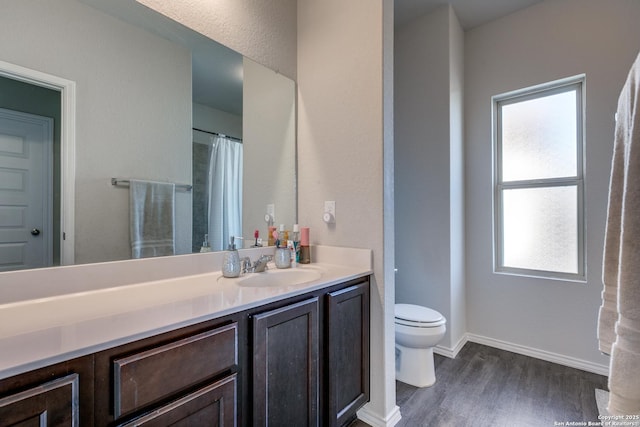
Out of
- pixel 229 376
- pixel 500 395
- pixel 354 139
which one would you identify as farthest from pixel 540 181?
pixel 229 376

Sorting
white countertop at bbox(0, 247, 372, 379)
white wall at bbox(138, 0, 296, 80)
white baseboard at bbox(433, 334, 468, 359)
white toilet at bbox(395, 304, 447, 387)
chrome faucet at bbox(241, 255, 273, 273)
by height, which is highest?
white wall at bbox(138, 0, 296, 80)

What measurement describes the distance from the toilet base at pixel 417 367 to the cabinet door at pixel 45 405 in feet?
5.98

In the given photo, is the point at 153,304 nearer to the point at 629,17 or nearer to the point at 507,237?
the point at 507,237

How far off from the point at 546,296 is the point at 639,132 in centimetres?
228

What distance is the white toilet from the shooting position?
1.86 m

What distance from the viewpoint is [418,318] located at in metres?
1.91

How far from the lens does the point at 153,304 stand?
0.95 metres

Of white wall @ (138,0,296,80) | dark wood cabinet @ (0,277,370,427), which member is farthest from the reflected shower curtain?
dark wood cabinet @ (0,277,370,427)

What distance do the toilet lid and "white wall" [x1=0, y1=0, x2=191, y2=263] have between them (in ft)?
4.71

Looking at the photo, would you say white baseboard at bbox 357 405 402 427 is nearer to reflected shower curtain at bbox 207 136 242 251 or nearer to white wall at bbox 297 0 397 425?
white wall at bbox 297 0 397 425

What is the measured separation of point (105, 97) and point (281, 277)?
1.11 metres

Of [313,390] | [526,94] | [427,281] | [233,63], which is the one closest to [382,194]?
[313,390]

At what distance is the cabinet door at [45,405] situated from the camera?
1.83 feet

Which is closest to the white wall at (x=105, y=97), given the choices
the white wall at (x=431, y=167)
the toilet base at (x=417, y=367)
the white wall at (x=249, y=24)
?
the white wall at (x=249, y=24)
